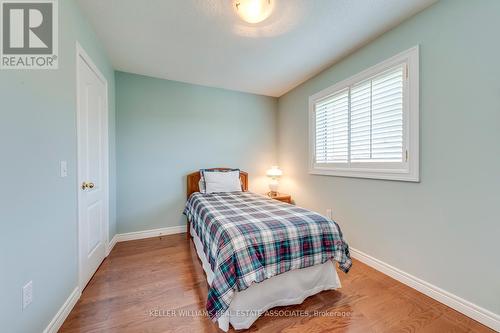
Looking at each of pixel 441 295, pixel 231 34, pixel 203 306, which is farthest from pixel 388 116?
pixel 203 306

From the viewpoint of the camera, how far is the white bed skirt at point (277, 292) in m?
1.38

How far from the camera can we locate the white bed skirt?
1.38 metres

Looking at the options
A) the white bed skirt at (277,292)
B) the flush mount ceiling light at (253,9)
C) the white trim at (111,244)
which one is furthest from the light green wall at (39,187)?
the flush mount ceiling light at (253,9)

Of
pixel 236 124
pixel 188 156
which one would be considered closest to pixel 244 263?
pixel 188 156

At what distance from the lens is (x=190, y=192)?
333 centimetres

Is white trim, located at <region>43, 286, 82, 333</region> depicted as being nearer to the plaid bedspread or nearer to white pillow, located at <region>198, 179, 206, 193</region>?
the plaid bedspread

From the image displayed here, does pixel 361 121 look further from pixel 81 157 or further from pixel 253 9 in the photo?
pixel 81 157

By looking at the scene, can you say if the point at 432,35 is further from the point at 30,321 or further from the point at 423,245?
the point at 30,321

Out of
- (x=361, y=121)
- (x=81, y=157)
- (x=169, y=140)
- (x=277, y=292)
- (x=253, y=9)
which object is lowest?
(x=277, y=292)

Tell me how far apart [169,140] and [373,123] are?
2848 millimetres

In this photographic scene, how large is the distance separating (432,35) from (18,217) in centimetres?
316

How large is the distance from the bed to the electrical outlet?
98 cm

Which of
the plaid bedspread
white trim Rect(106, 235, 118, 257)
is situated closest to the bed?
the plaid bedspread

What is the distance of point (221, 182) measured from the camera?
3229mm
